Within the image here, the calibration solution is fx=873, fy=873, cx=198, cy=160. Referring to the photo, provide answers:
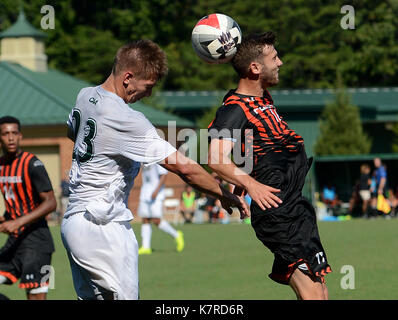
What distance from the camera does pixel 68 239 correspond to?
6098mm

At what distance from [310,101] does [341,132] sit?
24.1 ft

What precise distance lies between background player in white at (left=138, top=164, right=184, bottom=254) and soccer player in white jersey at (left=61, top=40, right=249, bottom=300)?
442 inches

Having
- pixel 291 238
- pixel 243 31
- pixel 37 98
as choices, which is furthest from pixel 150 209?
pixel 243 31

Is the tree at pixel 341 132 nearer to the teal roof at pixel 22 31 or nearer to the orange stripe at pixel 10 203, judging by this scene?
the teal roof at pixel 22 31

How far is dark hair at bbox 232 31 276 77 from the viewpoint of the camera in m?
7.12

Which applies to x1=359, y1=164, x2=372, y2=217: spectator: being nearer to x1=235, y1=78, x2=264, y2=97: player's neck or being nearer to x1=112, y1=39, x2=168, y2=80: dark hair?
x1=235, y1=78, x2=264, y2=97: player's neck

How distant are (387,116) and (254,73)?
37406 mm

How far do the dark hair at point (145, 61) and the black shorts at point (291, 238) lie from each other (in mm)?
1570

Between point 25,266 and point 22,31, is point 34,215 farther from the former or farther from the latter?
point 22,31

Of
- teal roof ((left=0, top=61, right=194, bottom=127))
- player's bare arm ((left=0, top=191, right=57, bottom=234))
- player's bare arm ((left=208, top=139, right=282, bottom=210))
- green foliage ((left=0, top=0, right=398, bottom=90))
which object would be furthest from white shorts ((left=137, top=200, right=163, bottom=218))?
green foliage ((left=0, top=0, right=398, bottom=90))

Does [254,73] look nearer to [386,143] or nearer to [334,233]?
[334,233]

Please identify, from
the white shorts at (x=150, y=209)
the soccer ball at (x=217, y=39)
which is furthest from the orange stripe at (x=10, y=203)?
the white shorts at (x=150, y=209)

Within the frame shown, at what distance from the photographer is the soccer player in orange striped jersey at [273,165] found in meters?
6.87
